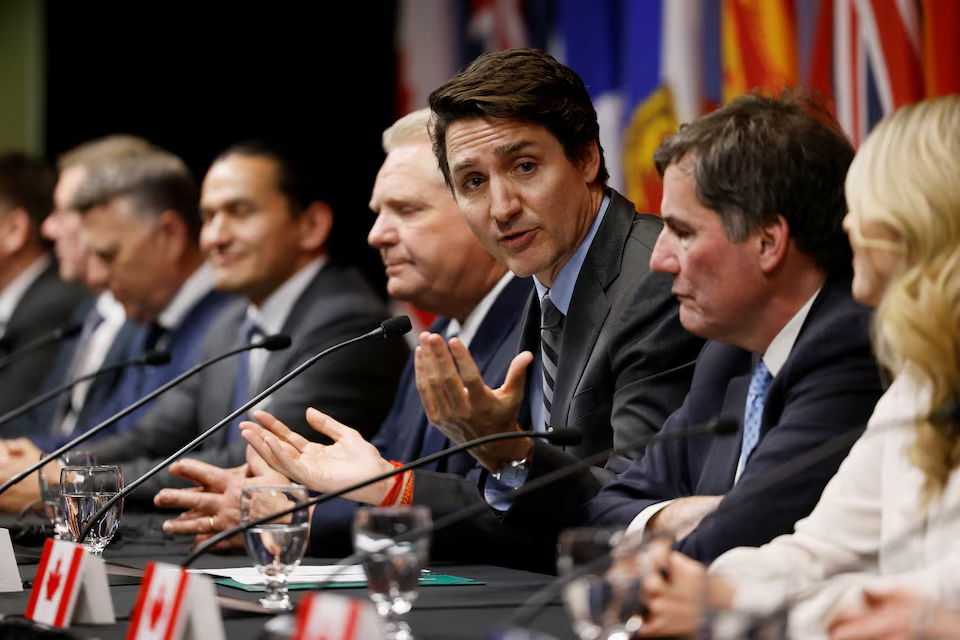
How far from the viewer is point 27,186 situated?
22.0ft

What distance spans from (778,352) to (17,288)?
4.95m

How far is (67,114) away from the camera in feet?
23.4

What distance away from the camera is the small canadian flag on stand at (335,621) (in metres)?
1.40

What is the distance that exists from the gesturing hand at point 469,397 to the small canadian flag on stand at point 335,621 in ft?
3.66

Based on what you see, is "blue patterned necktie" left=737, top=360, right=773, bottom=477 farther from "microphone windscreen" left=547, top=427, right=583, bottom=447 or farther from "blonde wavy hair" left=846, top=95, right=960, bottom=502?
"blonde wavy hair" left=846, top=95, right=960, bottom=502

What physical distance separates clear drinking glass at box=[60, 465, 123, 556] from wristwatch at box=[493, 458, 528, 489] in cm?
73

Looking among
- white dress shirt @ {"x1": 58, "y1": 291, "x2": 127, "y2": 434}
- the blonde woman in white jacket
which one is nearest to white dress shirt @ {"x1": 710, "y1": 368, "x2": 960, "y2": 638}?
the blonde woman in white jacket

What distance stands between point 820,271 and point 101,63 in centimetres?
525

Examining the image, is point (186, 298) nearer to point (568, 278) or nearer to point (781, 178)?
point (568, 278)

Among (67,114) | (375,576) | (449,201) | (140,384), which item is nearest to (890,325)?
(375,576)

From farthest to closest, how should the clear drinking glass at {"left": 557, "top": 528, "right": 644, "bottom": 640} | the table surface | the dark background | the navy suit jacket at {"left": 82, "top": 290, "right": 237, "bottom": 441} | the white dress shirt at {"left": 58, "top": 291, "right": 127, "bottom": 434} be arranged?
the dark background
the white dress shirt at {"left": 58, "top": 291, "right": 127, "bottom": 434}
the navy suit jacket at {"left": 82, "top": 290, "right": 237, "bottom": 441}
the table surface
the clear drinking glass at {"left": 557, "top": 528, "right": 644, "bottom": 640}

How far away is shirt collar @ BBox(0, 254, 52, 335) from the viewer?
21.0 feet

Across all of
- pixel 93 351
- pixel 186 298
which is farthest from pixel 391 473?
pixel 93 351

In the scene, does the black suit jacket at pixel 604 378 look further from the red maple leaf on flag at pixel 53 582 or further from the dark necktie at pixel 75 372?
the dark necktie at pixel 75 372
